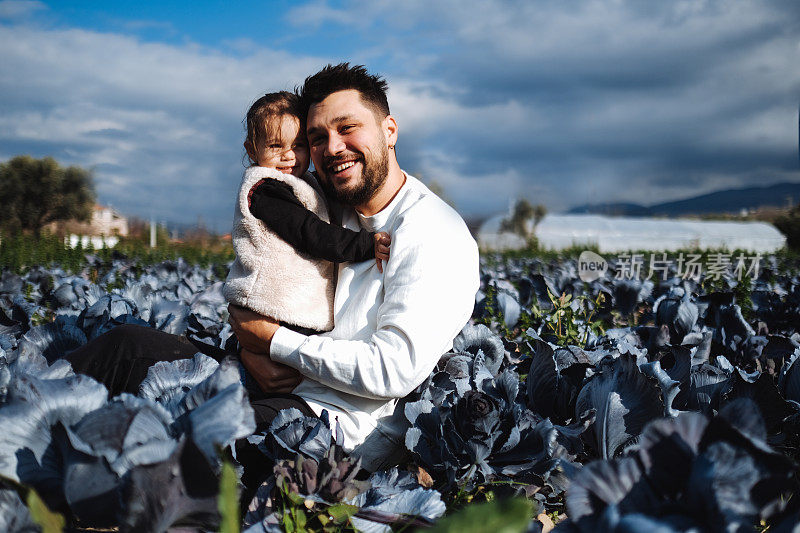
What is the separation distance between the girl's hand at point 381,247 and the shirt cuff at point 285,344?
1.21 ft

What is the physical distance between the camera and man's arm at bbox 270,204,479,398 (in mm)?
1742

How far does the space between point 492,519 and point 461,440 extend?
104 cm

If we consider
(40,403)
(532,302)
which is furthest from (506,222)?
(40,403)

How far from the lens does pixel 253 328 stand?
206cm

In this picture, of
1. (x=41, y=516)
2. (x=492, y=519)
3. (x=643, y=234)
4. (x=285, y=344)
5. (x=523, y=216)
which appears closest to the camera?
(x=492, y=519)

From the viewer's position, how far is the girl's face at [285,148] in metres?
2.33

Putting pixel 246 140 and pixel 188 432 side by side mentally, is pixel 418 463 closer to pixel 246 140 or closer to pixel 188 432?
pixel 188 432

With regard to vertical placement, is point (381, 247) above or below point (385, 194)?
below

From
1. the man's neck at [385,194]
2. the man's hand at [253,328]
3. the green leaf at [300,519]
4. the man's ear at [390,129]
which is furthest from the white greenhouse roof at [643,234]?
the green leaf at [300,519]

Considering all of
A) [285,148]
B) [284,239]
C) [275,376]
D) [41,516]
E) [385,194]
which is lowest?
[275,376]

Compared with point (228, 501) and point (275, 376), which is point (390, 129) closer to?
point (275, 376)

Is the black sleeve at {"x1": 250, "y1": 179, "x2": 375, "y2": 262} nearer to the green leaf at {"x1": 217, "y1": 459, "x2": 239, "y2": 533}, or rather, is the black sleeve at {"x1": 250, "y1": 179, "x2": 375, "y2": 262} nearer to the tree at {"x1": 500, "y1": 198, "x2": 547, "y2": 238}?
the green leaf at {"x1": 217, "y1": 459, "x2": 239, "y2": 533}

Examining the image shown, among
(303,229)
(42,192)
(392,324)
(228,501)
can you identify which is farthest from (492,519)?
(42,192)

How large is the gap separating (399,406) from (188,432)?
1.01 meters
